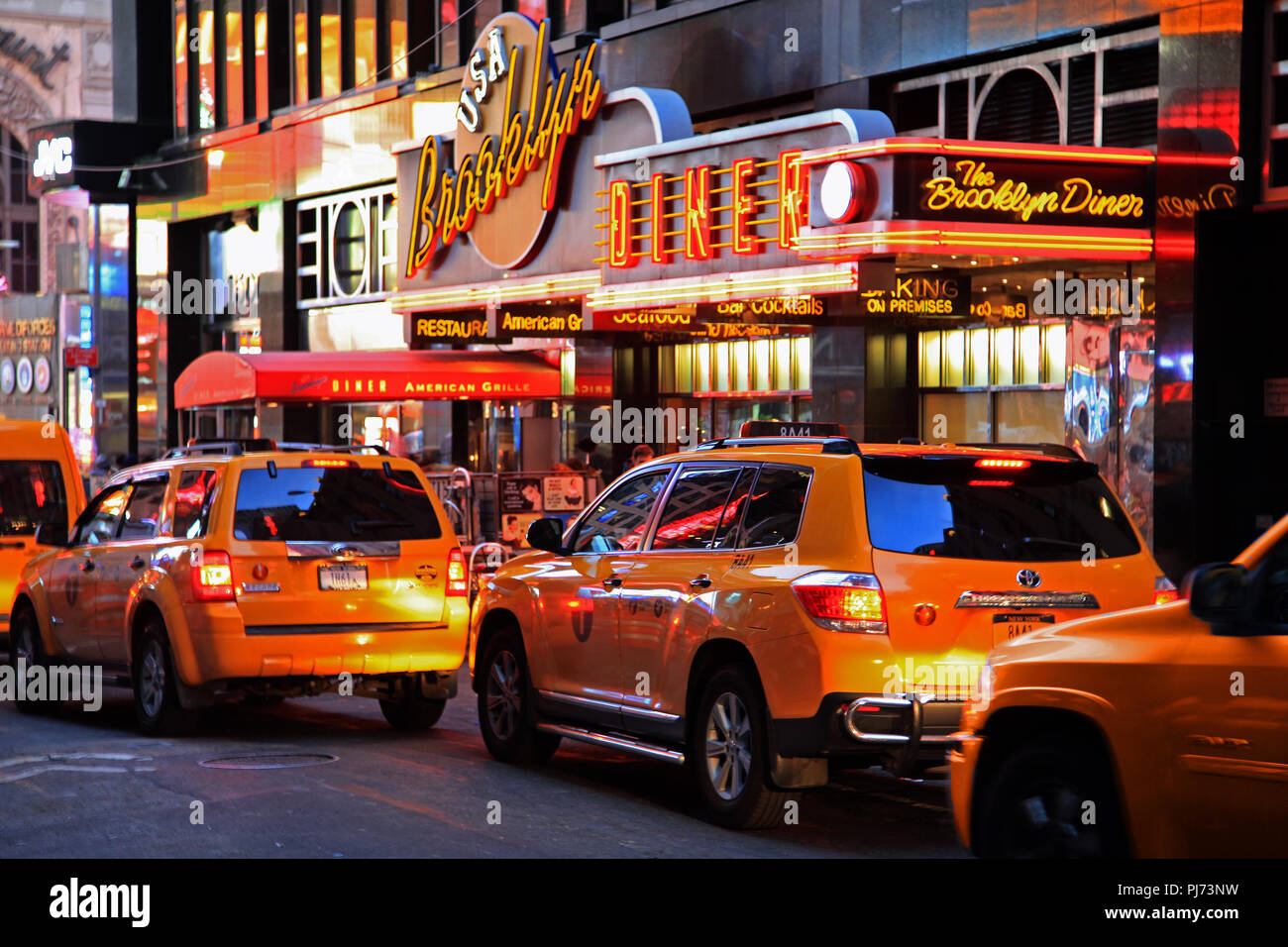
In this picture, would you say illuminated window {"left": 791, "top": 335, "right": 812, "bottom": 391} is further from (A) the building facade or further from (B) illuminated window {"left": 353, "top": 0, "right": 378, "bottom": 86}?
(B) illuminated window {"left": 353, "top": 0, "right": 378, "bottom": 86}

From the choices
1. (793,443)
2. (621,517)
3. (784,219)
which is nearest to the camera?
Result: (793,443)

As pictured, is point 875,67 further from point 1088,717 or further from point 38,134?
point 38,134

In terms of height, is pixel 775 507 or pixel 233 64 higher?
pixel 233 64

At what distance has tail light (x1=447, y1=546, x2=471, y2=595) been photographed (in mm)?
12117

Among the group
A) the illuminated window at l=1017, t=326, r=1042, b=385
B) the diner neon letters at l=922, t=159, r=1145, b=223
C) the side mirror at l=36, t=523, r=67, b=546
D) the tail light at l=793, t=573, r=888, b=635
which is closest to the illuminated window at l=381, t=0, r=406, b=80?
the illuminated window at l=1017, t=326, r=1042, b=385

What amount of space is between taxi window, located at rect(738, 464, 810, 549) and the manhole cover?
331 centimetres

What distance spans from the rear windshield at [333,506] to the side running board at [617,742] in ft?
6.80

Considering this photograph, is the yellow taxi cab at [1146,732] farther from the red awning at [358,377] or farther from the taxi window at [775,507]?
the red awning at [358,377]

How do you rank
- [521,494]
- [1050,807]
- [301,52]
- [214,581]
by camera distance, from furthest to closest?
[301,52] < [521,494] < [214,581] < [1050,807]

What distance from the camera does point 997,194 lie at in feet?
53.6

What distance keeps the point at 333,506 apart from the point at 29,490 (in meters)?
5.16

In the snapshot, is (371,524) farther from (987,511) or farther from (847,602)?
(987,511)

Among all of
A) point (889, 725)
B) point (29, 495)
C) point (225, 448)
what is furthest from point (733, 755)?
point (29, 495)

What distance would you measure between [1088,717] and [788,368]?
18282mm
